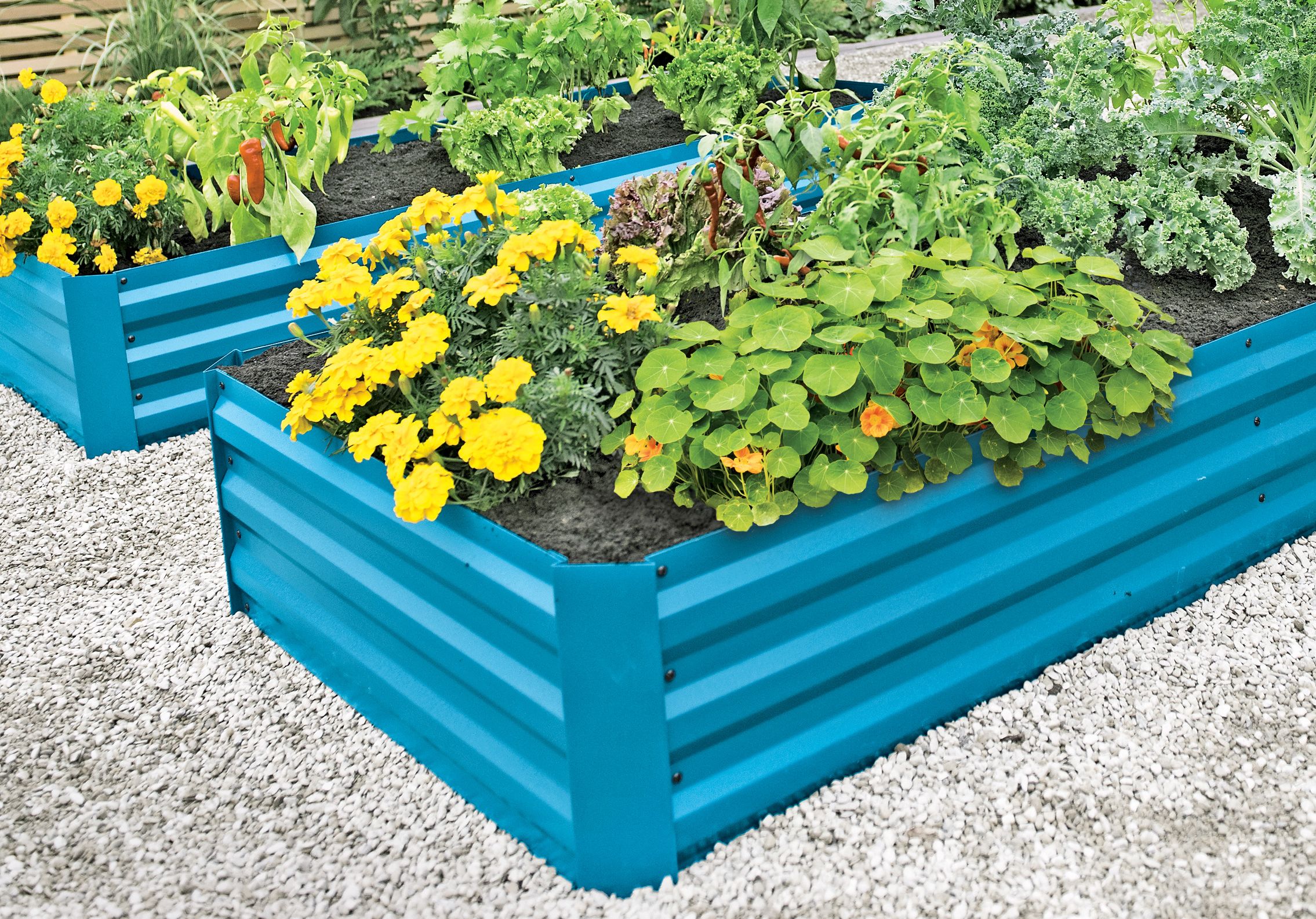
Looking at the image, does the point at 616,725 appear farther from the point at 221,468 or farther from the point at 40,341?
the point at 40,341

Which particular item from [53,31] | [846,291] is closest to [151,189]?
[846,291]

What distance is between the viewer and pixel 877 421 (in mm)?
→ 1939

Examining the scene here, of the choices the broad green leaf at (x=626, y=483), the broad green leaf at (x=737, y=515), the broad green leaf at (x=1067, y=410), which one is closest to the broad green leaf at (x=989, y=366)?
the broad green leaf at (x=1067, y=410)

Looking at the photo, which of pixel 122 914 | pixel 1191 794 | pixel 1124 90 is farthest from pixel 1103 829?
pixel 1124 90

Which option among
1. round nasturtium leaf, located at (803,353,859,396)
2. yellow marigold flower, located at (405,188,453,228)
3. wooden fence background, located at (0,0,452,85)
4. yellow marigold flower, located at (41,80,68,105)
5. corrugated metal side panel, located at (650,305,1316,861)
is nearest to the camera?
corrugated metal side panel, located at (650,305,1316,861)

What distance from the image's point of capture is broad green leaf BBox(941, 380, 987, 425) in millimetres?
1979

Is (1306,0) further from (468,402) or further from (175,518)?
(175,518)

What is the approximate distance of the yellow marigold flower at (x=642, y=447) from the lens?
1.99 metres

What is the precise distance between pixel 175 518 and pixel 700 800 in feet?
5.86

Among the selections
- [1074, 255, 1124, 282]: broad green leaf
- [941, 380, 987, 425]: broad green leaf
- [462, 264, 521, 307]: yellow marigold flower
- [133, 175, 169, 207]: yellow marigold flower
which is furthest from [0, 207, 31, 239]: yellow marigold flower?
[1074, 255, 1124, 282]: broad green leaf

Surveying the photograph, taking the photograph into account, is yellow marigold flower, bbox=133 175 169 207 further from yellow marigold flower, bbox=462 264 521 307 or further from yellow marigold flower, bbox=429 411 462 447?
yellow marigold flower, bbox=429 411 462 447

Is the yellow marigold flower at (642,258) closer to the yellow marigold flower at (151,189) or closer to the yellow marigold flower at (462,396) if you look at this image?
the yellow marigold flower at (462,396)

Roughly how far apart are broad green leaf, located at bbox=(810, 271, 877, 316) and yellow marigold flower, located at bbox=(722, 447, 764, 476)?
283mm

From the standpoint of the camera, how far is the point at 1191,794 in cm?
198
